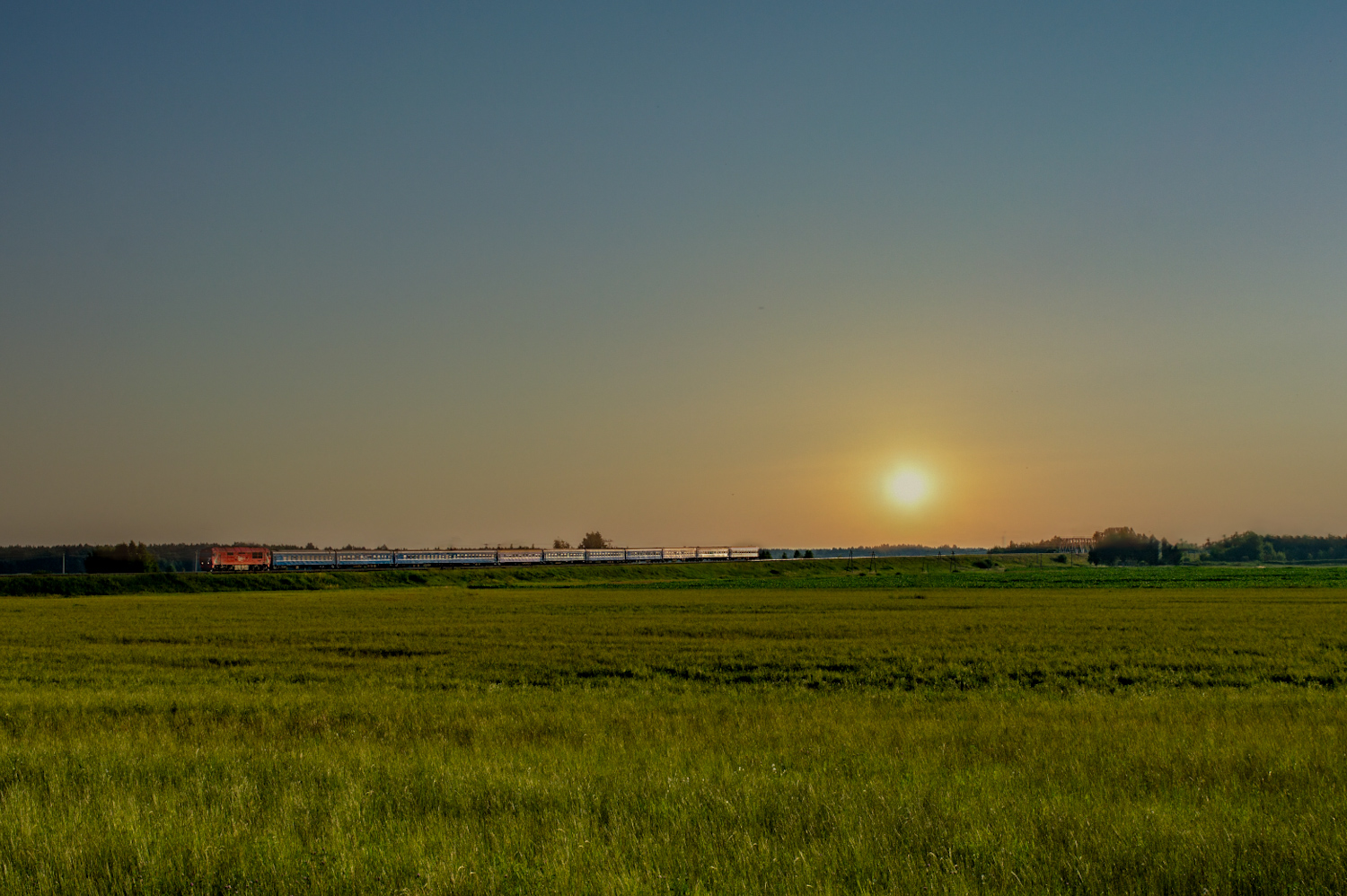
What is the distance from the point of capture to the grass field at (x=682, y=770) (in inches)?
286

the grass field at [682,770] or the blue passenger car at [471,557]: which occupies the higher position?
the grass field at [682,770]

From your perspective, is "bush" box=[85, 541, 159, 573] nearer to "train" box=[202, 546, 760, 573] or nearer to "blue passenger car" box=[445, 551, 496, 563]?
"train" box=[202, 546, 760, 573]

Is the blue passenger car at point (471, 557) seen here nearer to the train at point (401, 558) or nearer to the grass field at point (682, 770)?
the train at point (401, 558)

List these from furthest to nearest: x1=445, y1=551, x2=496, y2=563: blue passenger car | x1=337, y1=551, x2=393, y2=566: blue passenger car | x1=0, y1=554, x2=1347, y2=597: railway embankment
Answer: x1=445, y1=551, x2=496, y2=563: blue passenger car → x1=337, y1=551, x2=393, y2=566: blue passenger car → x1=0, y1=554, x2=1347, y2=597: railway embankment

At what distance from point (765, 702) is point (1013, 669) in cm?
981

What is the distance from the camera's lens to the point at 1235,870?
22.8 feet

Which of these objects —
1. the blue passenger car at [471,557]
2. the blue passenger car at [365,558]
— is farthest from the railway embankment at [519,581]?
the blue passenger car at [365,558]

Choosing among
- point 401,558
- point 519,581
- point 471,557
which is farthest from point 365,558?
point 519,581

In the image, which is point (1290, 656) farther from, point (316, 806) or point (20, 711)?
point (20, 711)

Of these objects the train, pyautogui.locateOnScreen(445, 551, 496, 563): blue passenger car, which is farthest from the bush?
pyautogui.locateOnScreen(445, 551, 496, 563): blue passenger car

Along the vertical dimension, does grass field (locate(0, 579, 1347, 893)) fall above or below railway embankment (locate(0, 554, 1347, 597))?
above

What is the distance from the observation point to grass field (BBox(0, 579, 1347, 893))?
7273 mm

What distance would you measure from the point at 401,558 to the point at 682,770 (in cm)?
13510

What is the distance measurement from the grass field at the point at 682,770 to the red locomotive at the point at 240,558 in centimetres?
9643
